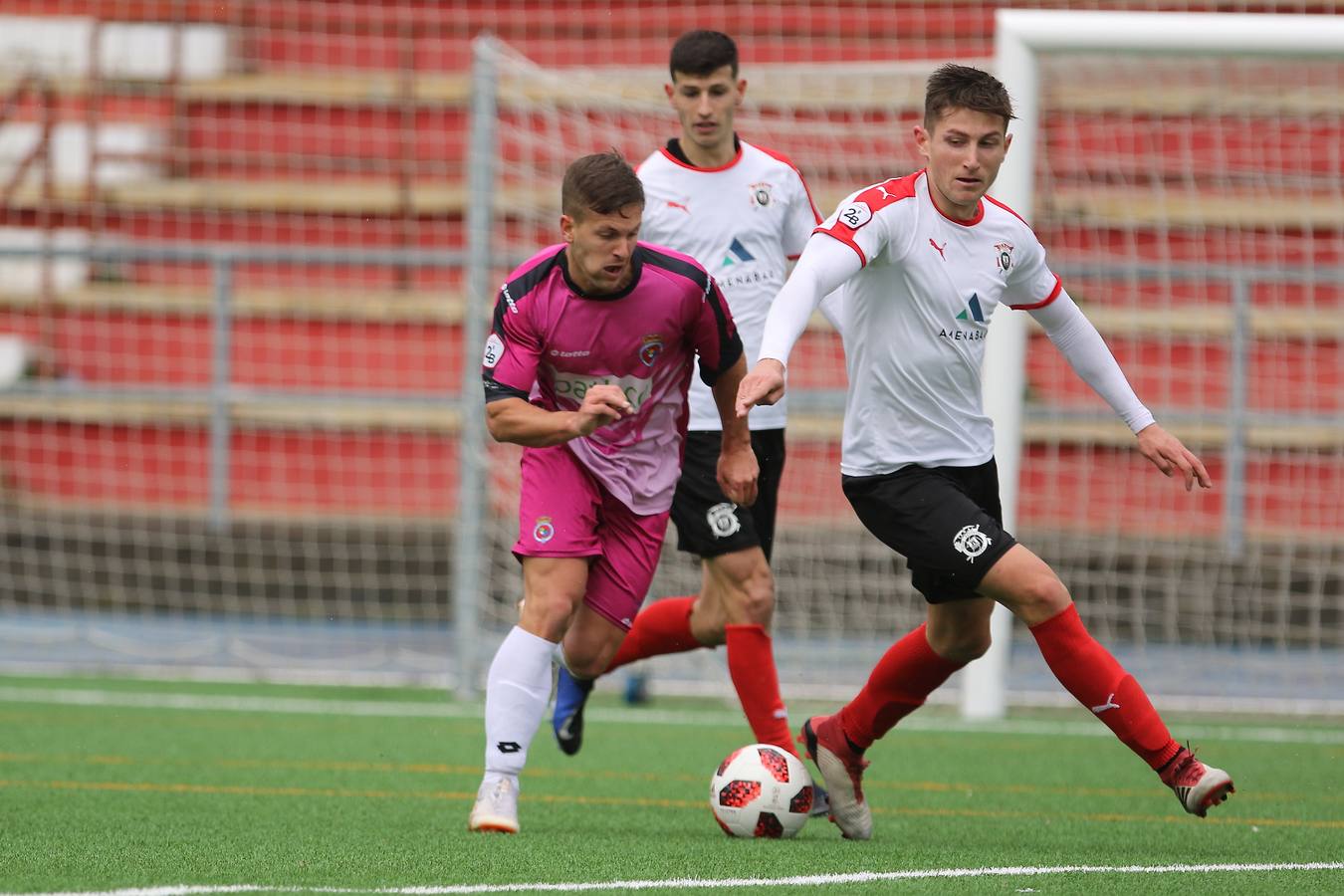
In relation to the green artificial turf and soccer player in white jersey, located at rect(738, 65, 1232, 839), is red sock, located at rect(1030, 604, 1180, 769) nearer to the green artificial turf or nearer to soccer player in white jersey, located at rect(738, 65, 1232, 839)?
soccer player in white jersey, located at rect(738, 65, 1232, 839)

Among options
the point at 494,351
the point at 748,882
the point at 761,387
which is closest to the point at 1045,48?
the point at 494,351

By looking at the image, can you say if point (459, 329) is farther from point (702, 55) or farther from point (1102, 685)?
point (1102, 685)

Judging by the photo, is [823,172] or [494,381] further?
[823,172]

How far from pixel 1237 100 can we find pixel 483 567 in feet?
15.2

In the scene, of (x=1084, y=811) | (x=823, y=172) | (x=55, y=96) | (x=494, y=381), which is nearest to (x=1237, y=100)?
(x=823, y=172)

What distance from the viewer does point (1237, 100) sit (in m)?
9.48

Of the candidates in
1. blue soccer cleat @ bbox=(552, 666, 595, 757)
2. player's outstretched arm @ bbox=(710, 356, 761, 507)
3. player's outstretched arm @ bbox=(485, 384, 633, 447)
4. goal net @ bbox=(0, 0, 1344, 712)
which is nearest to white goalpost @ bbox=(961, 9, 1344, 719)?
goal net @ bbox=(0, 0, 1344, 712)

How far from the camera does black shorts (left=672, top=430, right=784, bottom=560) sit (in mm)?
5672

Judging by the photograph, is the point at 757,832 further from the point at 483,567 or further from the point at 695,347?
the point at 483,567

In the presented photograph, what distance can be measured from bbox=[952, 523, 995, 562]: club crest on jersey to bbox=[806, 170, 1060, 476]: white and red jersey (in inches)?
11.6

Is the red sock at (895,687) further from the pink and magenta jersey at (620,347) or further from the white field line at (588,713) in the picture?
the white field line at (588,713)

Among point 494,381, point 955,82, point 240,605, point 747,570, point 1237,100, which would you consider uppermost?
point 1237,100

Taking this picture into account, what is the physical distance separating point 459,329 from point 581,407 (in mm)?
7476

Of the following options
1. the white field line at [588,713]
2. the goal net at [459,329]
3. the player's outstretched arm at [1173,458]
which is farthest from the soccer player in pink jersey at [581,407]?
the goal net at [459,329]
